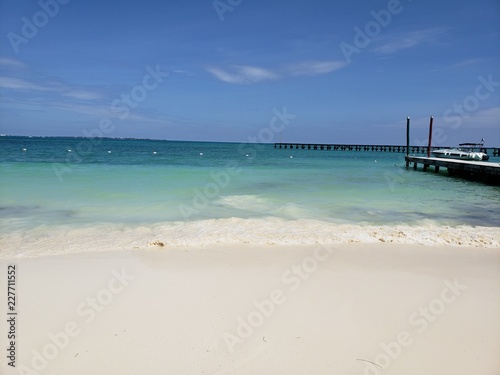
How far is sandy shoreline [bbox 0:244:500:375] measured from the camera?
2.99 metres

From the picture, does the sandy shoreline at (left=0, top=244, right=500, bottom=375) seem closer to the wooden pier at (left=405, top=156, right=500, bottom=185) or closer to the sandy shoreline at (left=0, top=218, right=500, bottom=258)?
the sandy shoreline at (left=0, top=218, right=500, bottom=258)

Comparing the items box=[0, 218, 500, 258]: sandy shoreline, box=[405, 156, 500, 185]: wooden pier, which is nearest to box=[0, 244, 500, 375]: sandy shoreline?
box=[0, 218, 500, 258]: sandy shoreline

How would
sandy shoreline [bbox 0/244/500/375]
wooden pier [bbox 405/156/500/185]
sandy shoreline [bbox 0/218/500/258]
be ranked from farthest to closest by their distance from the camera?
1. wooden pier [bbox 405/156/500/185]
2. sandy shoreline [bbox 0/218/500/258]
3. sandy shoreline [bbox 0/244/500/375]

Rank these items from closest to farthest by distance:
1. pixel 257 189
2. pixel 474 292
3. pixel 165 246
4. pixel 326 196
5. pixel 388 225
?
pixel 474 292 < pixel 165 246 < pixel 388 225 < pixel 326 196 < pixel 257 189

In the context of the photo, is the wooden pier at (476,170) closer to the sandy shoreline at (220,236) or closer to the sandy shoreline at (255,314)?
the sandy shoreline at (220,236)

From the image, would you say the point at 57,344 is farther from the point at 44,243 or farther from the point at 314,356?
the point at 44,243

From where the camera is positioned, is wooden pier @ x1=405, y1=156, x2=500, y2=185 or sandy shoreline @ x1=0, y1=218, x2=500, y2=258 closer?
sandy shoreline @ x1=0, y1=218, x2=500, y2=258

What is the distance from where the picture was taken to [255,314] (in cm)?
379

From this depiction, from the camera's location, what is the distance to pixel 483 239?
23.1ft

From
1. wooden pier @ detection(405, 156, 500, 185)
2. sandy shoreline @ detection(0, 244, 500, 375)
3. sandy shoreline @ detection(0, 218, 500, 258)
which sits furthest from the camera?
wooden pier @ detection(405, 156, 500, 185)

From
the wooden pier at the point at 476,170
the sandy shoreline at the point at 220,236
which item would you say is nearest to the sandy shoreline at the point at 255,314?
the sandy shoreline at the point at 220,236

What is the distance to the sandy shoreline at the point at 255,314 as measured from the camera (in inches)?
118

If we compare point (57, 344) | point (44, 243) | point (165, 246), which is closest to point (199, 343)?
point (57, 344)

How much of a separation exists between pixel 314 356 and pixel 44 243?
5.77 m
